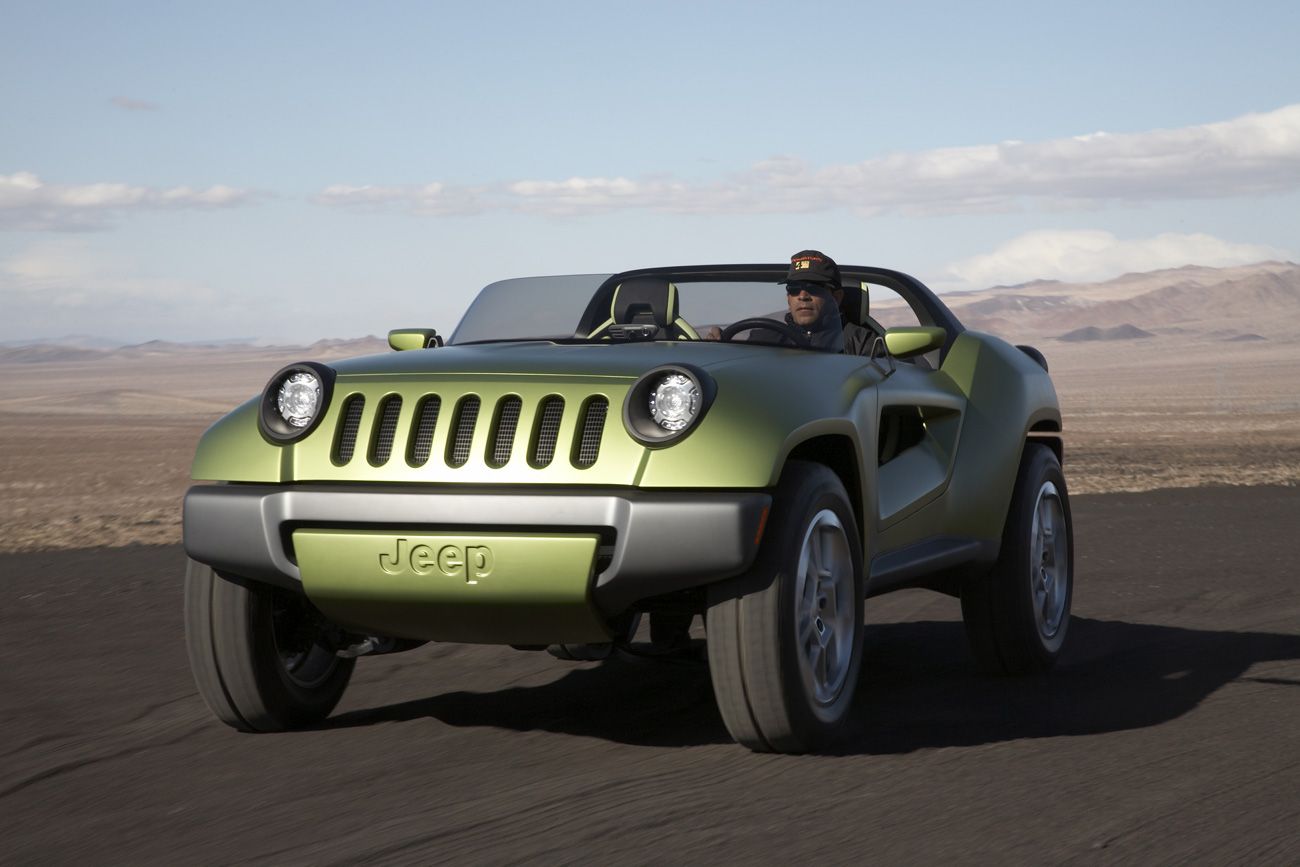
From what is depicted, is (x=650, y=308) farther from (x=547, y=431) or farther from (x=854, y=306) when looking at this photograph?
(x=547, y=431)

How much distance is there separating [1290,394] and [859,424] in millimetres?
53408

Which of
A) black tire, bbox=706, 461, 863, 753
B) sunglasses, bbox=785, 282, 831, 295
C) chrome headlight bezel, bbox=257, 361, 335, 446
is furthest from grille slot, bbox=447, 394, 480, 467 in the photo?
sunglasses, bbox=785, 282, 831, 295

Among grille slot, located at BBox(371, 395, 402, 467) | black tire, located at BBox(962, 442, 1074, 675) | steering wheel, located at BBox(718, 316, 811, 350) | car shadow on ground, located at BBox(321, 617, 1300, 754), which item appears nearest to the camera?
grille slot, located at BBox(371, 395, 402, 467)

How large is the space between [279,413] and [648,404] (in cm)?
118

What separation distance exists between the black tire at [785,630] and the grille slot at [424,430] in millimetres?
935

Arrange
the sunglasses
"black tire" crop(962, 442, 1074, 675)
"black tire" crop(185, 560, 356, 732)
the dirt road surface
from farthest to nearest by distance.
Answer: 1. "black tire" crop(962, 442, 1074, 675)
2. the sunglasses
3. "black tire" crop(185, 560, 356, 732)
4. the dirt road surface

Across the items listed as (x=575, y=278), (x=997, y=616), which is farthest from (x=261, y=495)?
(x=997, y=616)

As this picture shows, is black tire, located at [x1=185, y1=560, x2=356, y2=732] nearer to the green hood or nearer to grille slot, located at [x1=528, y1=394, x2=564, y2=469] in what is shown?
the green hood

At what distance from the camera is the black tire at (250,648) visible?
5.50 meters

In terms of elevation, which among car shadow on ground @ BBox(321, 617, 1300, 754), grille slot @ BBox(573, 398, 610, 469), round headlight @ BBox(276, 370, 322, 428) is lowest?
car shadow on ground @ BBox(321, 617, 1300, 754)

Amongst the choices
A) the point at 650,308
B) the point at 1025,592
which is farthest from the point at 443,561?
the point at 1025,592

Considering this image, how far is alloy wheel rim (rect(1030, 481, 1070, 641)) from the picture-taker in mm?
7281

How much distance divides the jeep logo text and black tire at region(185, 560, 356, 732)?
2.48ft

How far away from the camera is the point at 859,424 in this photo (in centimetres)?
563
